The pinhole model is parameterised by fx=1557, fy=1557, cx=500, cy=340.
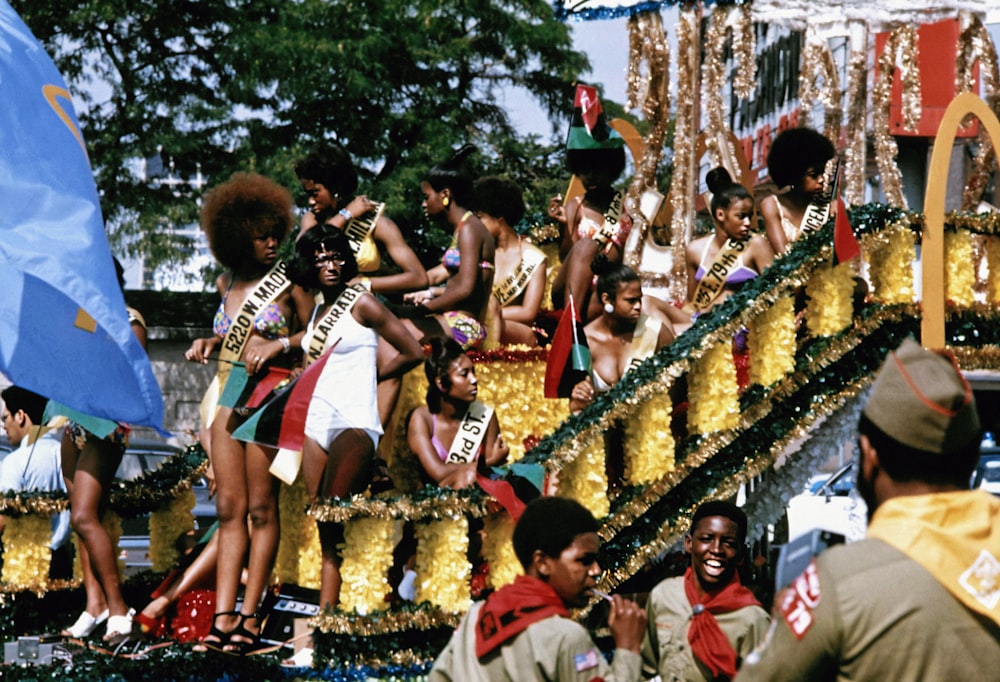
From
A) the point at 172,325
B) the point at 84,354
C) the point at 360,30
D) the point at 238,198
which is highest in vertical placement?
the point at 360,30

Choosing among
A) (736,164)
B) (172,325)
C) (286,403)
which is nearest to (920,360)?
(286,403)

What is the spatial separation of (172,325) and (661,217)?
520 inches

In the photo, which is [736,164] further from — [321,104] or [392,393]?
[321,104]

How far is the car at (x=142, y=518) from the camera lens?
13.8 metres

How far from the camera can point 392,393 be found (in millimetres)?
8711

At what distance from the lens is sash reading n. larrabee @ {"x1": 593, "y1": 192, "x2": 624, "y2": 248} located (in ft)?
33.2

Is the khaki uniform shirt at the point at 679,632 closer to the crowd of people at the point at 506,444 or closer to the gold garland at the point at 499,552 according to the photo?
the crowd of people at the point at 506,444

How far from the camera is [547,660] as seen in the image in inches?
168

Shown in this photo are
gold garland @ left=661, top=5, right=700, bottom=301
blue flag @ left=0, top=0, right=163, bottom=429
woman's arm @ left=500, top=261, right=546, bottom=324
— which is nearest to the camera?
blue flag @ left=0, top=0, right=163, bottom=429

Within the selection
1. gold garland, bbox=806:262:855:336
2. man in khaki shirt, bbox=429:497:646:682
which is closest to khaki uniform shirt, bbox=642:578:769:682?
man in khaki shirt, bbox=429:497:646:682

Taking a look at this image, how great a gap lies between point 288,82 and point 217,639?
15439 millimetres

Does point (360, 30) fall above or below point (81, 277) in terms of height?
above

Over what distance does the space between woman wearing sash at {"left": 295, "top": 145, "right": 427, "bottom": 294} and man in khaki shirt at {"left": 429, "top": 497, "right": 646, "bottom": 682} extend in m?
4.50

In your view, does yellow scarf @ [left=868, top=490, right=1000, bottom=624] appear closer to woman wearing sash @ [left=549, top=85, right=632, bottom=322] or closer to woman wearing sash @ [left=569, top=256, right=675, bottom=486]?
woman wearing sash @ [left=569, top=256, right=675, bottom=486]
